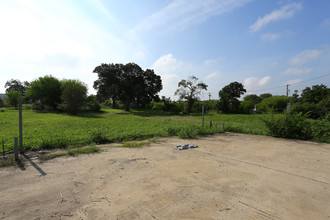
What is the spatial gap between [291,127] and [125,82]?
93.5 feet

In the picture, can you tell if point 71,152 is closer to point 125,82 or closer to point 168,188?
point 168,188

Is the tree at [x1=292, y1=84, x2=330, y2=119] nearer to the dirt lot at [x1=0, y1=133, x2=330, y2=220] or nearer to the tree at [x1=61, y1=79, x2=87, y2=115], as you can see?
the dirt lot at [x1=0, y1=133, x2=330, y2=220]

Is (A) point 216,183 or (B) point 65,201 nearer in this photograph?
(B) point 65,201

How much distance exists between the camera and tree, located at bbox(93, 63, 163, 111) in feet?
106

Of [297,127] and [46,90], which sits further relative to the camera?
[46,90]

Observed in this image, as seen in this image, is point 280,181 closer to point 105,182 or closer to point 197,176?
point 197,176

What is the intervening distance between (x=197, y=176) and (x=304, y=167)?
2.97m

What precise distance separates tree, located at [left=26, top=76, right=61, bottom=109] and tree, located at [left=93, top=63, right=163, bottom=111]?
7.53 metres

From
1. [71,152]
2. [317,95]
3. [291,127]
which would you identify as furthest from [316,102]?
[71,152]

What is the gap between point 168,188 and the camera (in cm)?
318

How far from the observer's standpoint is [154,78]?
36844mm

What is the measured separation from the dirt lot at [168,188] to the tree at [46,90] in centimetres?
3151

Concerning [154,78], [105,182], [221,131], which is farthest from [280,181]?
[154,78]

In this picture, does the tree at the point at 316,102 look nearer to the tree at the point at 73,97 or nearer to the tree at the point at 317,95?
the tree at the point at 317,95
